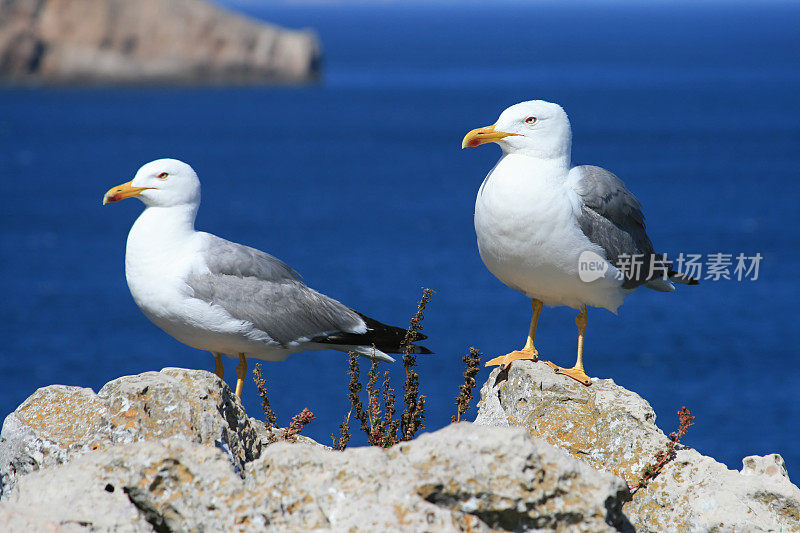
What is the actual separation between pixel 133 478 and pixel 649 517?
302 centimetres

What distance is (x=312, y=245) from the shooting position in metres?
51.8

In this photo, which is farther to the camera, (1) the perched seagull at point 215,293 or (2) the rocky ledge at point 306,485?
(1) the perched seagull at point 215,293

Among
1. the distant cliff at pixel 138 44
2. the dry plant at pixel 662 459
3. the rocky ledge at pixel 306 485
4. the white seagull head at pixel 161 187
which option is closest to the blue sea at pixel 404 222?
the distant cliff at pixel 138 44

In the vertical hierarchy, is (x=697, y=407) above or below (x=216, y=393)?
above

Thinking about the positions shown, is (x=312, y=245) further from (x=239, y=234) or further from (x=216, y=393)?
(x=216, y=393)

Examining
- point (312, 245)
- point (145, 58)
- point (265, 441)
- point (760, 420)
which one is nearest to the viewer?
point (265, 441)

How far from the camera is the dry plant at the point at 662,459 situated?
20.3ft

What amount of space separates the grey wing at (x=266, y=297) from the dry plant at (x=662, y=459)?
2508mm

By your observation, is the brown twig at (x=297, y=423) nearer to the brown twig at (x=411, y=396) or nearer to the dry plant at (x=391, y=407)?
the dry plant at (x=391, y=407)

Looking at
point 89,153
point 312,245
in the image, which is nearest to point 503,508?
point 312,245

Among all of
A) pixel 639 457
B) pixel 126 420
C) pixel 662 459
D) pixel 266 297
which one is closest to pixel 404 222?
pixel 266 297

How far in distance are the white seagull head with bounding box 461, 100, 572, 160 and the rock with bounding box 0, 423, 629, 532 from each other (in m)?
2.99

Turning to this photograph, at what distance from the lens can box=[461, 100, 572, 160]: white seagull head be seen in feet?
23.6

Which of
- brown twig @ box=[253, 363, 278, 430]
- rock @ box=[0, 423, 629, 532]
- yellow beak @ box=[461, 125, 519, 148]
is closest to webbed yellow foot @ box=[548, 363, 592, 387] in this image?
yellow beak @ box=[461, 125, 519, 148]
